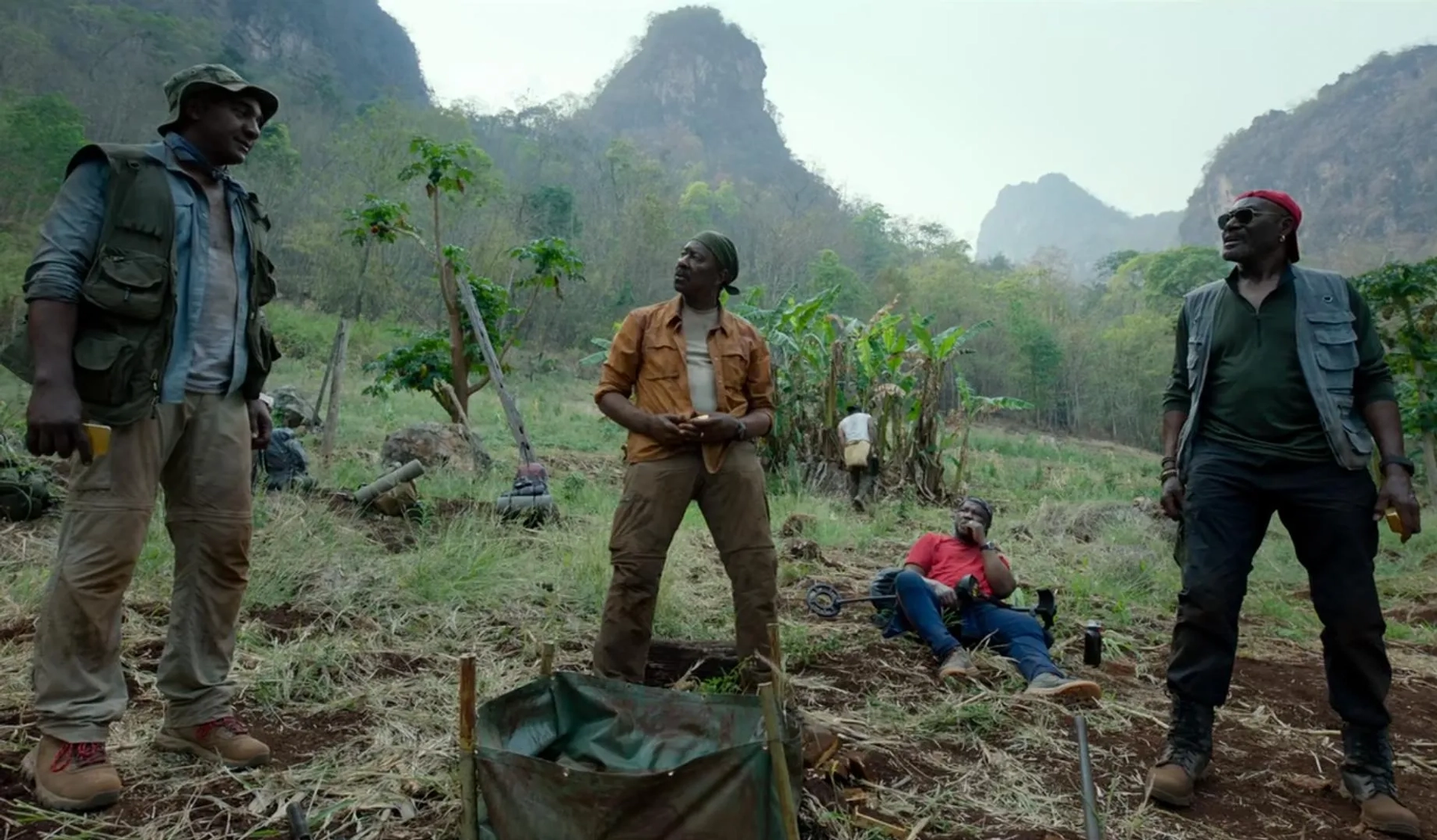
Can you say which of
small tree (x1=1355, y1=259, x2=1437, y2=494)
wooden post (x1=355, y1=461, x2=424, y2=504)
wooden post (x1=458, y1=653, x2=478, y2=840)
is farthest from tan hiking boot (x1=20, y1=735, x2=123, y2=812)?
small tree (x1=1355, y1=259, x2=1437, y2=494)

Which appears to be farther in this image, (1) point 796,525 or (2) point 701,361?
(1) point 796,525

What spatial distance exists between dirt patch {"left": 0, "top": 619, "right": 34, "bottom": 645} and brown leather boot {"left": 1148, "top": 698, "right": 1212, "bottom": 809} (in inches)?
151

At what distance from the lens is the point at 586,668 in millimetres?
3594

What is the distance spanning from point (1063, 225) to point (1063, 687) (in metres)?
164

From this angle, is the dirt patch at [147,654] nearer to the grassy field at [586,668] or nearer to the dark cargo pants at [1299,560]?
the grassy field at [586,668]

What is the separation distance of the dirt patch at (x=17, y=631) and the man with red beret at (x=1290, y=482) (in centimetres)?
386

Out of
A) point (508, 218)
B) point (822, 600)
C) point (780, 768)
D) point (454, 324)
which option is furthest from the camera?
point (508, 218)

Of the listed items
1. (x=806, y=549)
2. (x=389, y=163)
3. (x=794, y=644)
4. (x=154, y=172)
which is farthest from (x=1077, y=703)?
(x=389, y=163)

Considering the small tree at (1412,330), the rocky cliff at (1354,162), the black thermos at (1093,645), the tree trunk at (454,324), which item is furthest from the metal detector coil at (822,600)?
the rocky cliff at (1354,162)

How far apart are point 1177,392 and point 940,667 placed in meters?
1.46

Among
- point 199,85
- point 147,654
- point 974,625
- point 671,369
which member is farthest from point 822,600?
point 199,85

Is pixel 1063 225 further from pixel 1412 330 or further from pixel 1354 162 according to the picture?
pixel 1412 330

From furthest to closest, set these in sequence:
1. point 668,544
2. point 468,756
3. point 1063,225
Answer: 1. point 1063,225
2. point 668,544
3. point 468,756

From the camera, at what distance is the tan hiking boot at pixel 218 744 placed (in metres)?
2.50
